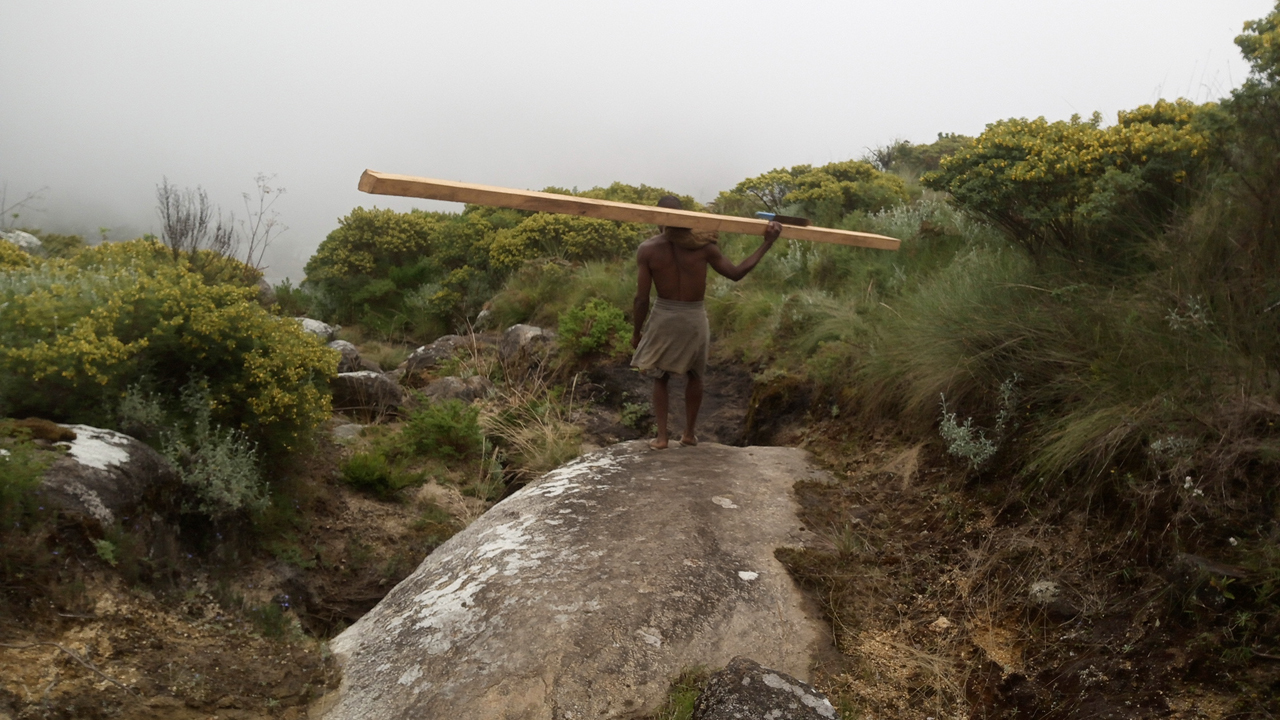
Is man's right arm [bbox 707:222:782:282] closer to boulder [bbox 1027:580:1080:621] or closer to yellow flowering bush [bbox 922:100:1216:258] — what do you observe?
yellow flowering bush [bbox 922:100:1216:258]

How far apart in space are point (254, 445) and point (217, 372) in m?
0.67

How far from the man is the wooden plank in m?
0.22

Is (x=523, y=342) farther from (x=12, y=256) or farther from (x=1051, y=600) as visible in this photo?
(x=1051, y=600)

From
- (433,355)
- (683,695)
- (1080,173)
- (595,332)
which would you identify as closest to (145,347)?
(683,695)

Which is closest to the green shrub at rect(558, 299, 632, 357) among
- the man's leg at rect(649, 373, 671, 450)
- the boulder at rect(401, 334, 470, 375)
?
the boulder at rect(401, 334, 470, 375)

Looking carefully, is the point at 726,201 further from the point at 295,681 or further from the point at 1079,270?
the point at 295,681

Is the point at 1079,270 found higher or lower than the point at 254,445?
higher

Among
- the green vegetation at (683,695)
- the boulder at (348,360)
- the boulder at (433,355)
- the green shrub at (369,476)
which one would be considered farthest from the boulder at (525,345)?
the green vegetation at (683,695)

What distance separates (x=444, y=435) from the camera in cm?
926

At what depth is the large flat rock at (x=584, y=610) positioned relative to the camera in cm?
350

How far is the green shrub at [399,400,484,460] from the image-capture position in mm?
9203

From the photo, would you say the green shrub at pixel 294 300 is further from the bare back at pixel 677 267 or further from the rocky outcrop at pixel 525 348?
the bare back at pixel 677 267

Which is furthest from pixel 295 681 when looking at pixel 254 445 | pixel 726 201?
pixel 726 201

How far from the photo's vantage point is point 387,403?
1061 cm
